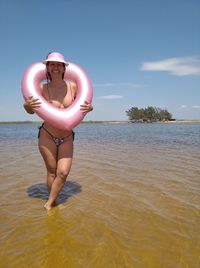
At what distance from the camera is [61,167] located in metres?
3.70

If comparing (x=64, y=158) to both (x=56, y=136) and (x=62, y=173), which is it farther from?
(x=56, y=136)

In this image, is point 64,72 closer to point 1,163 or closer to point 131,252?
point 131,252

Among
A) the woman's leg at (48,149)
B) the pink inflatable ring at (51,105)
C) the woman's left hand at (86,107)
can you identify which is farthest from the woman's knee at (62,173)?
the woman's left hand at (86,107)

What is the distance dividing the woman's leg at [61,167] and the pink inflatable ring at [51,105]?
31cm

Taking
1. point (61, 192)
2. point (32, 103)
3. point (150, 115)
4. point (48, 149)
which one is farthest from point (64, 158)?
point (150, 115)

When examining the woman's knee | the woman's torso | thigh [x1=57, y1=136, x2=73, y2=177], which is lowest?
the woman's knee

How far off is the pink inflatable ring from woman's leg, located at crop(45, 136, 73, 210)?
1.03 feet

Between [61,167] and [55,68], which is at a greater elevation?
[55,68]

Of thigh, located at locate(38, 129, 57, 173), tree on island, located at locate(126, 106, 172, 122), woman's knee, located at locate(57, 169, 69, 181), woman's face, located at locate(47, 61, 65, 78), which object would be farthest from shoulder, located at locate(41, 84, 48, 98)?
tree on island, located at locate(126, 106, 172, 122)

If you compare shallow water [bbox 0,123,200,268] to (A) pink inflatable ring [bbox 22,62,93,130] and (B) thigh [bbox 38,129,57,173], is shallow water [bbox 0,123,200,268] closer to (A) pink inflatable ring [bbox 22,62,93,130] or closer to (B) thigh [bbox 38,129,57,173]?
(B) thigh [bbox 38,129,57,173]

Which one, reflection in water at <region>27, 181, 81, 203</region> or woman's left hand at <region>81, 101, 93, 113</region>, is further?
reflection in water at <region>27, 181, 81, 203</region>

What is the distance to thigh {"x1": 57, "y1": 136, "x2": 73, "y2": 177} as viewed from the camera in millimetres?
3707

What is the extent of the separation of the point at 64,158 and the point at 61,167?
0.13 meters

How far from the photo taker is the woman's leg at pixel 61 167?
371cm
